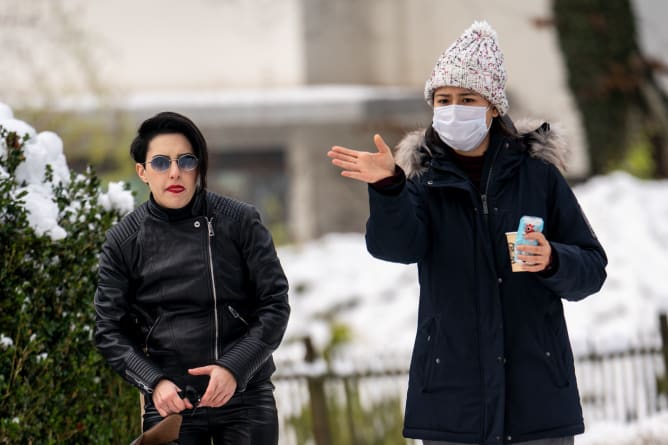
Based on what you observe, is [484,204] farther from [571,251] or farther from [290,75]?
[290,75]

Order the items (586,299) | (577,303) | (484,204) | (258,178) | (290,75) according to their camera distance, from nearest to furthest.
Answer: (484,204) < (577,303) < (586,299) < (290,75) < (258,178)

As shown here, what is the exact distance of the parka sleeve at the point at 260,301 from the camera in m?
3.12

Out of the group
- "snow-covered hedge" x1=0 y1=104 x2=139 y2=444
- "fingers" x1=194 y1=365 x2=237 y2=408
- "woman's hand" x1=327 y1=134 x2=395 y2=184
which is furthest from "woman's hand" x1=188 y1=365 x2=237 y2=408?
"snow-covered hedge" x1=0 y1=104 x2=139 y2=444

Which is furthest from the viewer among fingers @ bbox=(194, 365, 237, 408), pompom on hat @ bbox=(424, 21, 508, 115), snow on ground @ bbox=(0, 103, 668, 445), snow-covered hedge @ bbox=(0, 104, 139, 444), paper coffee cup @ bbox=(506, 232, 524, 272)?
snow on ground @ bbox=(0, 103, 668, 445)

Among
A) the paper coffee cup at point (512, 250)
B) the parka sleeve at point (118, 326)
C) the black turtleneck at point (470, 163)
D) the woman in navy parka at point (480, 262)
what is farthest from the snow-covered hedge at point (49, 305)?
the paper coffee cup at point (512, 250)

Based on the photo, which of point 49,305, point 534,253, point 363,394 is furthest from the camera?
point 363,394

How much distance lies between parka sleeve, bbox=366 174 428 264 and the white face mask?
8.1 inches

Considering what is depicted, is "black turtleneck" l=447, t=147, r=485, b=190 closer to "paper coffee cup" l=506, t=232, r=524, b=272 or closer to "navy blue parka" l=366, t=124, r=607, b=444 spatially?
"navy blue parka" l=366, t=124, r=607, b=444

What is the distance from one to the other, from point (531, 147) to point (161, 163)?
44.2 inches

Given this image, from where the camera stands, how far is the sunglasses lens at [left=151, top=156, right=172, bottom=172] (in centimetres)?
319

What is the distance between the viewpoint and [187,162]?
321 centimetres

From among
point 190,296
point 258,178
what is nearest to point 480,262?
point 190,296

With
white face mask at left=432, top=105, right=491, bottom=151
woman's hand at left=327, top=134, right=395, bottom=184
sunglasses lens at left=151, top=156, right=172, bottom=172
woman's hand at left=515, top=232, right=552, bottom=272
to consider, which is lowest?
woman's hand at left=515, top=232, right=552, bottom=272

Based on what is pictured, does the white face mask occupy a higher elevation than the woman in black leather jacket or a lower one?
higher
